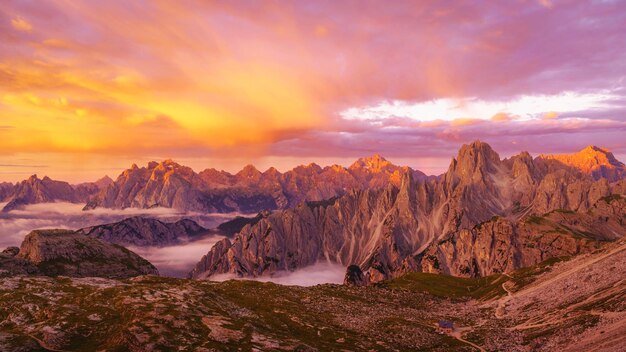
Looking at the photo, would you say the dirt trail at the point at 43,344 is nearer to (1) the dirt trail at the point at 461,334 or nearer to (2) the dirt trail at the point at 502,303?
(1) the dirt trail at the point at 461,334

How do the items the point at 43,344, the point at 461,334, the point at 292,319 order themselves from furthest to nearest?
the point at 292,319
the point at 461,334
the point at 43,344

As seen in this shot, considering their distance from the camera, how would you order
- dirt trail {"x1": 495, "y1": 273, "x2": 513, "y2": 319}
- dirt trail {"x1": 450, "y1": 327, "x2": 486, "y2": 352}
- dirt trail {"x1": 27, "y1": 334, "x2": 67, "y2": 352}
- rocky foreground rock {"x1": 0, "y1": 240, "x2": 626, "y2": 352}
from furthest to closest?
dirt trail {"x1": 495, "y1": 273, "x2": 513, "y2": 319}
dirt trail {"x1": 450, "y1": 327, "x2": 486, "y2": 352}
rocky foreground rock {"x1": 0, "y1": 240, "x2": 626, "y2": 352}
dirt trail {"x1": 27, "y1": 334, "x2": 67, "y2": 352}

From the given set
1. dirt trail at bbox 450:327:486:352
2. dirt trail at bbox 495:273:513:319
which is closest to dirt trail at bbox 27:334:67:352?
dirt trail at bbox 450:327:486:352

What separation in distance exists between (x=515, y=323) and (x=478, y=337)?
1787 cm

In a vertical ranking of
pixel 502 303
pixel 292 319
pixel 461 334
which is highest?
pixel 292 319

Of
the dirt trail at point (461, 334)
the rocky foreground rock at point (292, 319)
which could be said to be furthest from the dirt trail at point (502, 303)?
the dirt trail at point (461, 334)

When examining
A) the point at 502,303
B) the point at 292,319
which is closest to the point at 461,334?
the point at 292,319

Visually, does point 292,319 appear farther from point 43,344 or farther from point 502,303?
point 502,303

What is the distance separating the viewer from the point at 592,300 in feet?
319

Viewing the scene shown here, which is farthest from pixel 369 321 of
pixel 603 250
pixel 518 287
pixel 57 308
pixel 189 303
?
pixel 603 250

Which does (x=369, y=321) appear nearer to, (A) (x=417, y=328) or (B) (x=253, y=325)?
(A) (x=417, y=328)

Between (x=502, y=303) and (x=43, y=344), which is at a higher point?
(x=43, y=344)

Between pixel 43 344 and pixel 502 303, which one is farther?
pixel 502 303

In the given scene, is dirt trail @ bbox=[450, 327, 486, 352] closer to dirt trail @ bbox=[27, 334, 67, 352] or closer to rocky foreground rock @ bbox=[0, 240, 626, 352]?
rocky foreground rock @ bbox=[0, 240, 626, 352]
